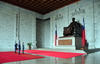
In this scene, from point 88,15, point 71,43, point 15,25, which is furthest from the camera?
point 15,25

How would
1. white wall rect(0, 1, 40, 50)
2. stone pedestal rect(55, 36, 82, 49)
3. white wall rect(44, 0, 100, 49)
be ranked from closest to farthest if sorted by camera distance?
1. stone pedestal rect(55, 36, 82, 49)
2. white wall rect(44, 0, 100, 49)
3. white wall rect(0, 1, 40, 50)

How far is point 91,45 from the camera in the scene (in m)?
9.65

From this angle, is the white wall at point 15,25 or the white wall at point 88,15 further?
the white wall at point 15,25

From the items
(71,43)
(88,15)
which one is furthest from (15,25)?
(88,15)

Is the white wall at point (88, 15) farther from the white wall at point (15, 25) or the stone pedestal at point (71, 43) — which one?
the white wall at point (15, 25)

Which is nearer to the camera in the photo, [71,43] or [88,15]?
[71,43]

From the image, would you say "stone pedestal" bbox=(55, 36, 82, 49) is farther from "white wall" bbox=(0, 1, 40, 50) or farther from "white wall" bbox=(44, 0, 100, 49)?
"white wall" bbox=(0, 1, 40, 50)

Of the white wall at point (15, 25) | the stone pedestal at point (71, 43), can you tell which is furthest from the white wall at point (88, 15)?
the white wall at point (15, 25)

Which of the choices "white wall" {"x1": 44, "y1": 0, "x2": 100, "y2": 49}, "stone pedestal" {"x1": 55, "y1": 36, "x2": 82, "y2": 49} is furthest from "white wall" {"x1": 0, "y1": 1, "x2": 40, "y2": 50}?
"stone pedestal" {"x1": 55, "y1": 36, "x2": 82, "y2": 49}

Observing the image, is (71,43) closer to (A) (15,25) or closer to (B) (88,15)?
(B) (88,15)

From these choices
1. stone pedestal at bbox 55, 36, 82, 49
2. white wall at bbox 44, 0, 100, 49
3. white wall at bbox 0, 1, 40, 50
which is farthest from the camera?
white wall at bbox 0, 1, 40, 50

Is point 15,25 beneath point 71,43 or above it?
above

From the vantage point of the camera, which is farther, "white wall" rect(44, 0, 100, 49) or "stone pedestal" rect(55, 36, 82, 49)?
"white wall" rect(44, 0, 100, 49)

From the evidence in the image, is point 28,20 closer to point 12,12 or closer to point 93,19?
point 12,12
